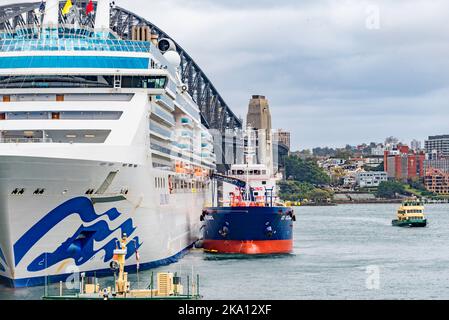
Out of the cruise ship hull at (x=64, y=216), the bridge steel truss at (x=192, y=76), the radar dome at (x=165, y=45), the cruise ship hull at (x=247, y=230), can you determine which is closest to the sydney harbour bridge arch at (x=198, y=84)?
the bridge steel truss at (x=192, y=76)

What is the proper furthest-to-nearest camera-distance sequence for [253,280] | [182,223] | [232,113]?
[232,113] < [182,223] < [253,280]

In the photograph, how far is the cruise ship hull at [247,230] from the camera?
5125 cm

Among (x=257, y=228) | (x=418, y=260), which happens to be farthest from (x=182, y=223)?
(x=418, y=260)

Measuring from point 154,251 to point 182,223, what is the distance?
1094cm

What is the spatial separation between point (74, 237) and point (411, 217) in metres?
74.0

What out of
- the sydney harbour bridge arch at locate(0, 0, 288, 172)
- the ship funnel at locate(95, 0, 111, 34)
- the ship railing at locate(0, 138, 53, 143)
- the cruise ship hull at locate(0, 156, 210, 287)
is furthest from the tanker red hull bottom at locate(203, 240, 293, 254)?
the sydney harbour bridge arch at locate(0, 0, 288, 172)

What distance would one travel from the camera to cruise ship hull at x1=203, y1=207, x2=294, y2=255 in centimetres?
5125

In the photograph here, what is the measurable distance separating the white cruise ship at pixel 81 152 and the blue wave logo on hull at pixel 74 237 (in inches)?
1.5

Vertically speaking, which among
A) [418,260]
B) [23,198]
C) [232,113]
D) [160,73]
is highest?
[232,113]

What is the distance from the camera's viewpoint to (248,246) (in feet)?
169

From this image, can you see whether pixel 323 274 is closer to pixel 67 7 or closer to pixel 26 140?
pixel 26 140

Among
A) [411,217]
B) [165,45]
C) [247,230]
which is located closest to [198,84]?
[411,217]

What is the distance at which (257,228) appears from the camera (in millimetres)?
51500

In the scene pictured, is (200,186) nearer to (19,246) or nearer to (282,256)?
(282,256)
